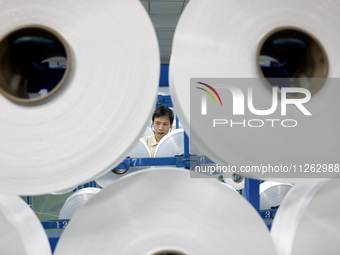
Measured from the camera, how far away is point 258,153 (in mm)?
523

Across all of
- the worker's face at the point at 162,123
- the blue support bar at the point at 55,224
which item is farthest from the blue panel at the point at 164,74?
the worker's face at the point at 162,123

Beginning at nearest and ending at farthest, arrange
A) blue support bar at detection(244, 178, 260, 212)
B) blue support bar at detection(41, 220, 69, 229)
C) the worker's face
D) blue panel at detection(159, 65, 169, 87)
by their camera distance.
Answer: blue panel at detection(159, 65, 169, 87)
blue support bar at detection(244, 178, 260, 212)
blue support bar at detection(41, 220, 69, 229)
the worker's face

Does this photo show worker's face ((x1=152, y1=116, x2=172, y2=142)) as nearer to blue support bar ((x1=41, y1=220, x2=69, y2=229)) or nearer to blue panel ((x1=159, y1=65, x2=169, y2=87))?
blue support bar ((x1=41, y1=220, x2=69, y2=229))

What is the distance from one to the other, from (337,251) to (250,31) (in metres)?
0.50

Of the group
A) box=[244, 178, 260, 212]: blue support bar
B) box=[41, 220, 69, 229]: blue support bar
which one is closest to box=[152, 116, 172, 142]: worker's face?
box=[41, 220, 69, 229]: blue support bar

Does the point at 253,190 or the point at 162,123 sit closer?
the point at 253,190

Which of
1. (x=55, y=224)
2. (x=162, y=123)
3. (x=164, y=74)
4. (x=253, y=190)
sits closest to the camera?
(x=164, y=74)

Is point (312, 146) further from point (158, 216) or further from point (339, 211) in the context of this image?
point (158, 216)

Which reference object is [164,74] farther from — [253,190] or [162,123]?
[162,123]

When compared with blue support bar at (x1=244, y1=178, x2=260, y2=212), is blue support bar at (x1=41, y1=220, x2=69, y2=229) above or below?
below

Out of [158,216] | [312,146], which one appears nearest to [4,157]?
[158,216]

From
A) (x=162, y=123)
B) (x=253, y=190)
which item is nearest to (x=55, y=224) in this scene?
(x=253, y=190)

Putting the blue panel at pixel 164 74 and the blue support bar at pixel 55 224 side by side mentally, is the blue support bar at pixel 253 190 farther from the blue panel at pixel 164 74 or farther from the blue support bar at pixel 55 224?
the blue support bar at pixel 55 224

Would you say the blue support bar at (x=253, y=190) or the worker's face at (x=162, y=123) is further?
the worker's face at (x=162, y=123)
